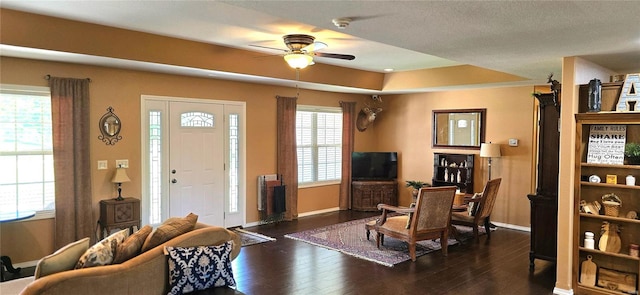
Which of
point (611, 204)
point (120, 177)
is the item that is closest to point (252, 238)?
point (120, 177)

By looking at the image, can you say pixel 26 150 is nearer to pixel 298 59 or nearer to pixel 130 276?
pixel 130 276

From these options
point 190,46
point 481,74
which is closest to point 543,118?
point 481,74

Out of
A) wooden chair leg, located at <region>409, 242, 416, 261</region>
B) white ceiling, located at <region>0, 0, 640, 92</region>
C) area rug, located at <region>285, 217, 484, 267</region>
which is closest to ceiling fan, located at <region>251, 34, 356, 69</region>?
white ceiling, located at <region>0, 0, 640, 92</region>

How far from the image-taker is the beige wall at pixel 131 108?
5070 millimetres

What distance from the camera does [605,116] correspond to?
4.15 m

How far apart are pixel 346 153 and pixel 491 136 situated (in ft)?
9.02

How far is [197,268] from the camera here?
3.18 metres

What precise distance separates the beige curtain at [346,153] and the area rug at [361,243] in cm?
142

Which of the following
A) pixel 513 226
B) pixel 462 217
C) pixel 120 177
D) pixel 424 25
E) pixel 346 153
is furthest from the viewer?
pixel 346 153

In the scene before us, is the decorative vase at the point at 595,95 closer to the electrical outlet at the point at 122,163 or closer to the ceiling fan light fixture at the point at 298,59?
the ceiling fan light fixture at the point at 298,59

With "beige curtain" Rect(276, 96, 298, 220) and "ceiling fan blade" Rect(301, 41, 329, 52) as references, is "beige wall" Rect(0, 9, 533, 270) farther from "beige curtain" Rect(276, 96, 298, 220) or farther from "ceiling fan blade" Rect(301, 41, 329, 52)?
"ceiling fan blade" Rect(301, 41, 329, 52)

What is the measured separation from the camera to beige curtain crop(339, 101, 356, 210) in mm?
8789

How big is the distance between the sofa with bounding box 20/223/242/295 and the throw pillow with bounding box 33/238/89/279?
65 mm

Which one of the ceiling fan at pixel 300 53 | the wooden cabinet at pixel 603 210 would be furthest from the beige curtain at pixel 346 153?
the wooden cabinet at pixel 603 210
